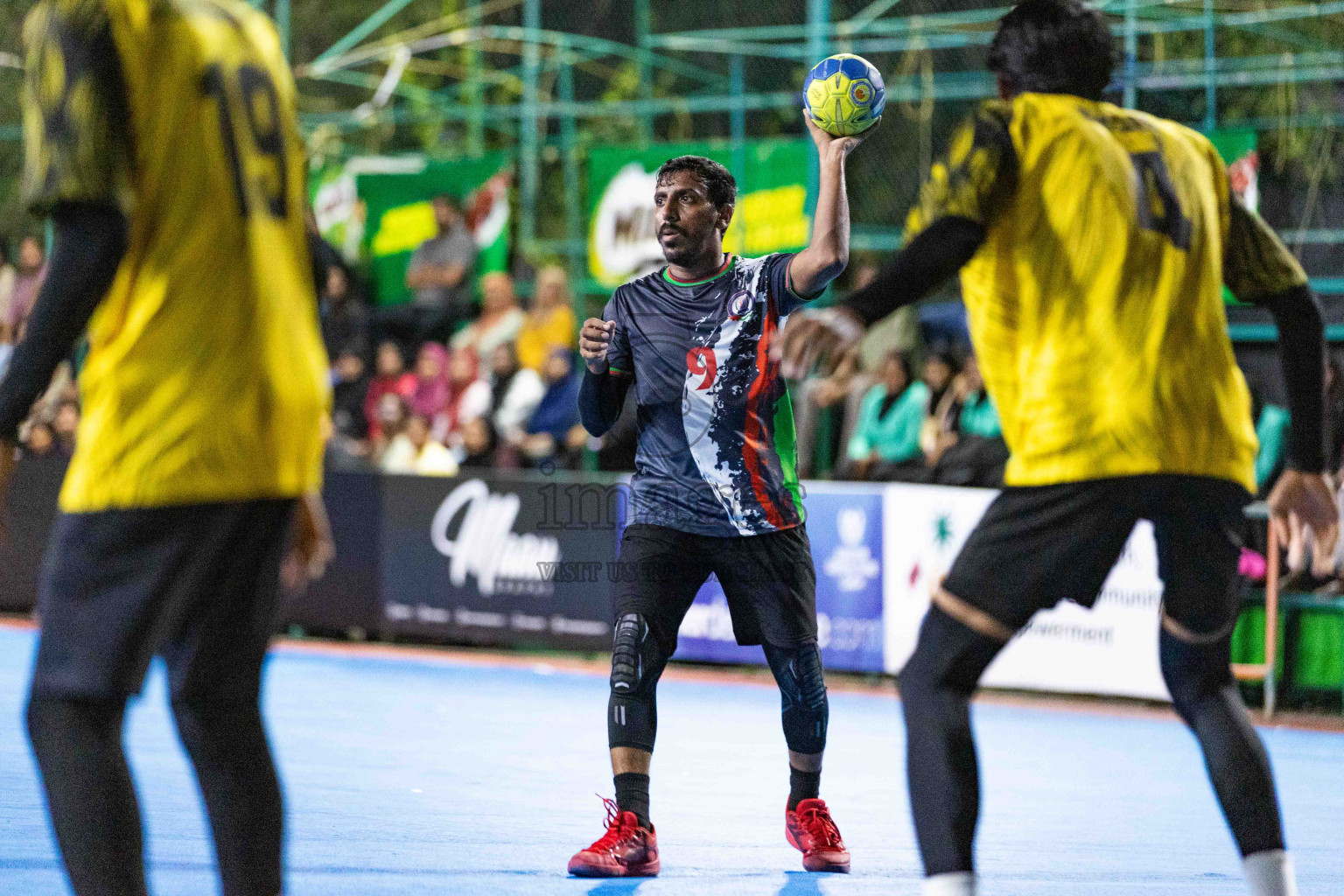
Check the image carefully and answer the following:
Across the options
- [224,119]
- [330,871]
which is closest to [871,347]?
[330,871]

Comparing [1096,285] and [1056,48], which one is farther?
[1056,48]

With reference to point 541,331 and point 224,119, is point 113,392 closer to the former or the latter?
point 224,119

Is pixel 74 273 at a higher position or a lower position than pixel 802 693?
higher

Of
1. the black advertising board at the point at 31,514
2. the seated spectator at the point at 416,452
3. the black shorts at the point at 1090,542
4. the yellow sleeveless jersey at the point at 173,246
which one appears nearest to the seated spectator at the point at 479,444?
the seated spectator at the point at 416,452

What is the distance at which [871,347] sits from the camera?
43.1 ft

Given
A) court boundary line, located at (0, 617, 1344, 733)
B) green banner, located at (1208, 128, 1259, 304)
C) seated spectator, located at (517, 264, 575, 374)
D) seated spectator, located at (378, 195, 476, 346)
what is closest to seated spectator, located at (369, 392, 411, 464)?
seated spectator, located at (517, 264, 575, 374)

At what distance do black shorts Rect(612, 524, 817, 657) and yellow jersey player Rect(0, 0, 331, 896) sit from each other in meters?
2.31

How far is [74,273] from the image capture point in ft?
9.15

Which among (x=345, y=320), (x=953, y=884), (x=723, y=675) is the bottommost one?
(x=723, y=675)

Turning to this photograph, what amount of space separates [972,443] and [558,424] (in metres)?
3.59

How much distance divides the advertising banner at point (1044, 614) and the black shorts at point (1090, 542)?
19.9ft

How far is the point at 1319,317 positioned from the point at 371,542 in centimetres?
995

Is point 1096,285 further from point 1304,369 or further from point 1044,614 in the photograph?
point 1044,614

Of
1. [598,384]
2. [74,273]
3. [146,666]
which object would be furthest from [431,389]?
[74,273]
